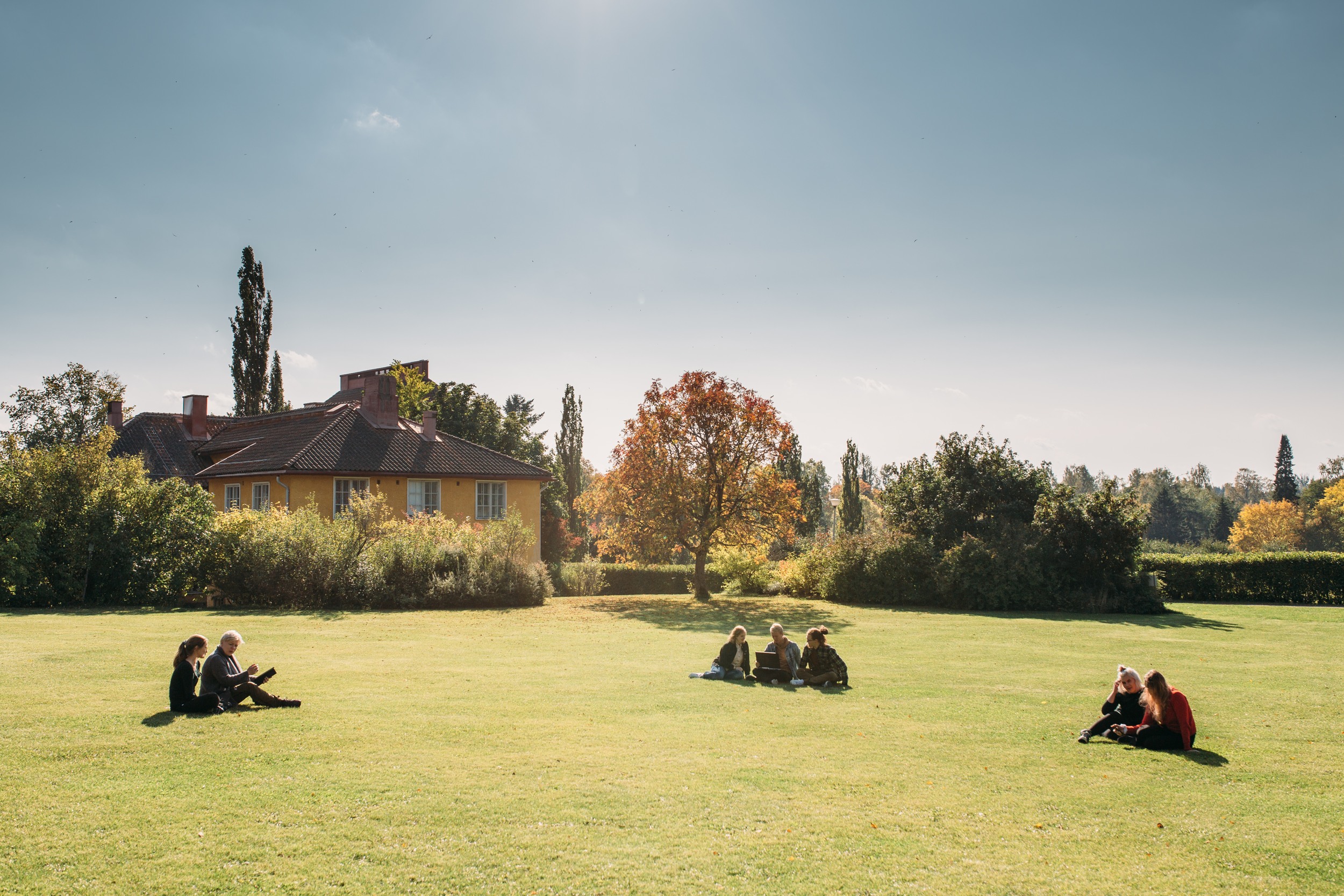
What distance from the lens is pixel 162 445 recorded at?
Result: 137 ft

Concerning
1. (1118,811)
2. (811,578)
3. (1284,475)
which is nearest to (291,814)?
(1118,811)

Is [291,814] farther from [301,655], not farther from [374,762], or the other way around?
[301,655]

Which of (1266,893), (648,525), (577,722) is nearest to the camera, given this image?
(1266,893)

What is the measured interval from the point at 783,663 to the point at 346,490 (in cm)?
2618

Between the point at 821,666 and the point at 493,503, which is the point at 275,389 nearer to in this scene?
the point at 493,503

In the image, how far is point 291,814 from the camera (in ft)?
22.6

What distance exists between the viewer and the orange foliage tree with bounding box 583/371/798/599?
32000 mm

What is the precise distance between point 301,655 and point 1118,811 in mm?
13191

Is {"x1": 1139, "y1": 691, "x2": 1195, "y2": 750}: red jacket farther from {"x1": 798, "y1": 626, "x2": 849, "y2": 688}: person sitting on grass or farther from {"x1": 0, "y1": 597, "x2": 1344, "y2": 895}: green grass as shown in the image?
{"x1": 798, "y1": 626, "x2": 849, "y2": 688}: person sitting on grass

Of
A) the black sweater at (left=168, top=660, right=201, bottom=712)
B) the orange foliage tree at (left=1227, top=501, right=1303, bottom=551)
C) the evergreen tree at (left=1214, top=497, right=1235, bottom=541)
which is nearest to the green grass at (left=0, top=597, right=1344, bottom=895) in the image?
the black sweater at (left=168, top=660, right=201, bottom=712)

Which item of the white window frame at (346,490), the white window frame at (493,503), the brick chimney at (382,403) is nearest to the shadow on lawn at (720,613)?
the white window frame at (493,503)

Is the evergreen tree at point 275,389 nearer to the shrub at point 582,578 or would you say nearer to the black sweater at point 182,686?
the shrub at point 582,578

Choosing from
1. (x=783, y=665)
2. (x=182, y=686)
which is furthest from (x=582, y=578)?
(x=182, y=686)

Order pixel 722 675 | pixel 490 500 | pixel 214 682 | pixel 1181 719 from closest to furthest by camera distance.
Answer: pixel 1181 719, pixel 214 682, pixel 722 675, pixel 490 500
